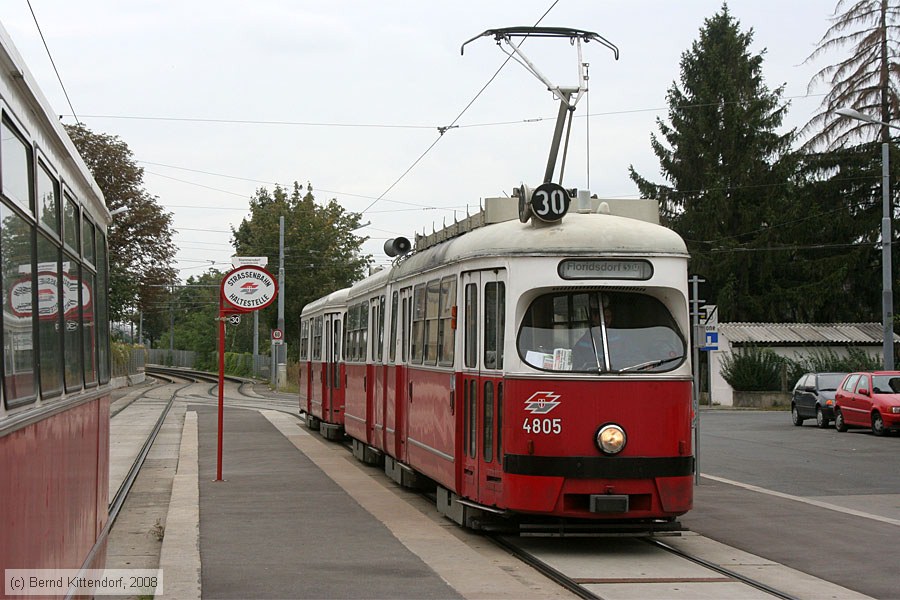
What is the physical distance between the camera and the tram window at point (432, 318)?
1284 cm

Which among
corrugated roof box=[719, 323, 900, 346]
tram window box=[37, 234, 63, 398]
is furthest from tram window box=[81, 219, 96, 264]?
corrugated roof box=[719, 323, 900, 346]

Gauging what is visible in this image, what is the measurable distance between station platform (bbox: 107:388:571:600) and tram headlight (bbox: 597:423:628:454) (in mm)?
1182

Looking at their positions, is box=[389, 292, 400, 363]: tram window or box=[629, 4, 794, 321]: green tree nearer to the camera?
box=[389, 292, 400, 363]: tram window

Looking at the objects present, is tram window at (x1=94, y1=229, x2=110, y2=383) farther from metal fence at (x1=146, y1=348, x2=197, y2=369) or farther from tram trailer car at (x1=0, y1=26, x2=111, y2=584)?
metal fence at (x1=146, y1=348, x2=197, y2=369)

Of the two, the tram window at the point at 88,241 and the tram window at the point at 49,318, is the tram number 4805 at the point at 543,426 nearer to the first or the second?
the tram window at the point at 88,241

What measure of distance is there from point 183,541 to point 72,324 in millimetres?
4666

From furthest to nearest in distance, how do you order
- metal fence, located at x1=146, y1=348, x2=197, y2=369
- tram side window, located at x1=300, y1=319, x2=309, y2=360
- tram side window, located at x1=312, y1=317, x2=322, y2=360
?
metal fence, located at x1=146, y1=348, x2=197, y2=369 < tram side window, located at x1=300, y1=319, x2=309, y2=360 < tram side window, located at x1=312, y1=317, x2=322, y2=360

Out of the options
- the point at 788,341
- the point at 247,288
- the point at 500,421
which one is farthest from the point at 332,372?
the point at 788,341

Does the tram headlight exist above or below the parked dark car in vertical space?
above

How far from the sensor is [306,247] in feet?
213

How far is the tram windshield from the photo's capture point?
34.2 feet

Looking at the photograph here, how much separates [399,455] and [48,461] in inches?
381

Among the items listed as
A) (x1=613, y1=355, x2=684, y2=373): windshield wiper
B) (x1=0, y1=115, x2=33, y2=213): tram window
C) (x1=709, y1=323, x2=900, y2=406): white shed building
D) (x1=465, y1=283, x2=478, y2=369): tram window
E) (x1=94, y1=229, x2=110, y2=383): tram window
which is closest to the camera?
(x1=0, y1=115, x2=33, y2=213): tram window

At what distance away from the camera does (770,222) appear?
5494 cm
